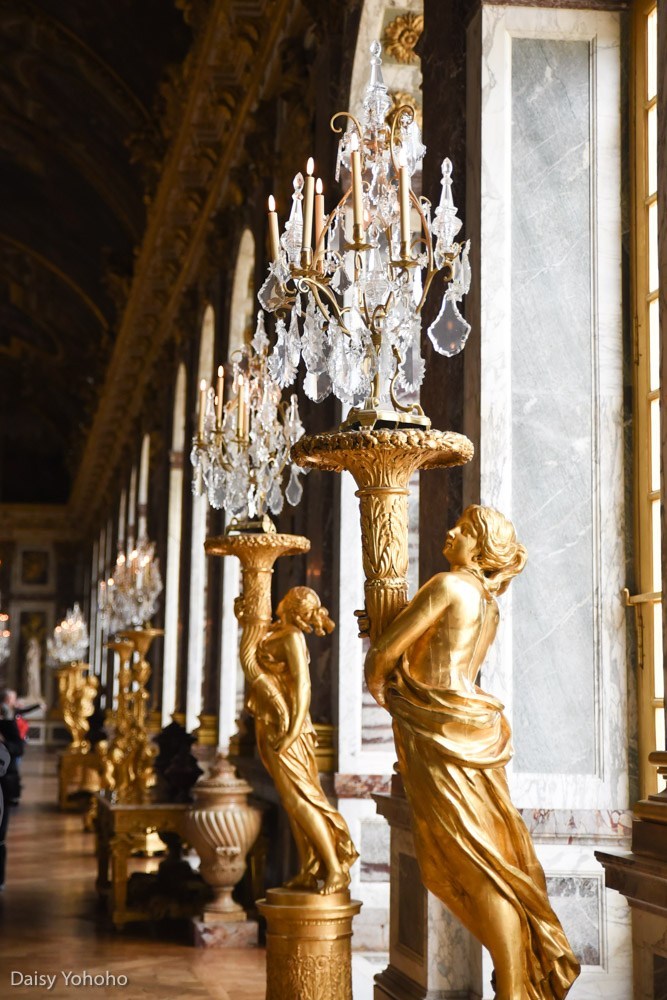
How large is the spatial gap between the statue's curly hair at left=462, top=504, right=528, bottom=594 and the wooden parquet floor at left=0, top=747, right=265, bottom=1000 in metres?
3.84

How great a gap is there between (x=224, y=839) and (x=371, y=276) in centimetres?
573

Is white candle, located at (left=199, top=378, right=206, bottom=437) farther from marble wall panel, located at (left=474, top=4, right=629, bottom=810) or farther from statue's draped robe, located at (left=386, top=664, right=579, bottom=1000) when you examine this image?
statue's draped robe, located at (left=386, top=664, right=579, bottom=1000)

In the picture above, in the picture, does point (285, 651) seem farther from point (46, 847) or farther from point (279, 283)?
Answer: point (46, 847)

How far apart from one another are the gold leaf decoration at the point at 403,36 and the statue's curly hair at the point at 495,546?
17.8ft

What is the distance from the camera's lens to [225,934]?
9141 millimetres

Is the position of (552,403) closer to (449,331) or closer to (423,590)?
(449,331)

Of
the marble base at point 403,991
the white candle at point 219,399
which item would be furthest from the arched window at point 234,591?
the marble base at point 403,991

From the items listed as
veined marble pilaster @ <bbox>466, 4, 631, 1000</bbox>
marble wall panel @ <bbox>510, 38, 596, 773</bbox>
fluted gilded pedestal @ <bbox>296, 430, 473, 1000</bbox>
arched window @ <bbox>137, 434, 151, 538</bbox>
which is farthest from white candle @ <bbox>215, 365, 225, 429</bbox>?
arched window @ <bbox>137, 434, 151, 538</bbox>

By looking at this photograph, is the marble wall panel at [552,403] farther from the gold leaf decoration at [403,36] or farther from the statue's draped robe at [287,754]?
the gold leaf decoration at [403,36]

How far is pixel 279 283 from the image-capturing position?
15.6ft

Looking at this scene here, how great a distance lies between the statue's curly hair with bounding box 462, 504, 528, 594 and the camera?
4.51m

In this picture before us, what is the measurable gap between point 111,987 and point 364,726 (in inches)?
93.8

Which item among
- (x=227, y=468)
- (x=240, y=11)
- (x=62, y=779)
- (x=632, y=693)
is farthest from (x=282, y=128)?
(x=62, y=779)

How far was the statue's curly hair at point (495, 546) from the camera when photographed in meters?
4.51
